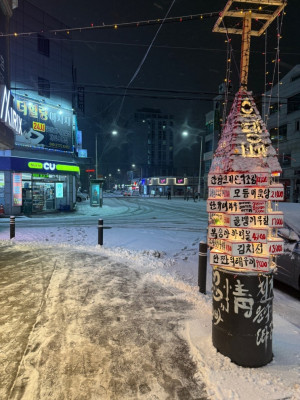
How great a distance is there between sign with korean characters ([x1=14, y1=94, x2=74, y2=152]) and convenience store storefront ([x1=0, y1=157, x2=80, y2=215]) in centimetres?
175

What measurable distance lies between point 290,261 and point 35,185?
2264 cm

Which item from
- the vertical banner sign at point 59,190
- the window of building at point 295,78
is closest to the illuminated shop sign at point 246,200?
the vertical banner sign at point 59,190

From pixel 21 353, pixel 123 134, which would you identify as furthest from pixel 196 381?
pixel 123 134

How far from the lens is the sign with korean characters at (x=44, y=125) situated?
22.3 metres

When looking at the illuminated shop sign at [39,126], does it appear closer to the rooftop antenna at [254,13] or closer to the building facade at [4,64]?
the building facade at [4,64]

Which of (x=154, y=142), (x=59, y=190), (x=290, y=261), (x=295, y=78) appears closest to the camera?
(x=290, y=261)

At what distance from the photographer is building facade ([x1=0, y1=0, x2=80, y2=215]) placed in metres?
21.8

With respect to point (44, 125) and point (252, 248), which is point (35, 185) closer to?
point (44, 125)

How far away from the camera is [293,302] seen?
5617 mm

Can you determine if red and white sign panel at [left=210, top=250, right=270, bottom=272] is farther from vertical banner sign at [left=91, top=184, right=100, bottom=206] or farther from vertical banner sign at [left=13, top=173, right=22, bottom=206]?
vertical banner sign at [left=91, top=184, right=100, bottom=206]

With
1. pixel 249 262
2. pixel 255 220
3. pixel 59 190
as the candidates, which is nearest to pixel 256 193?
pixel 255 220

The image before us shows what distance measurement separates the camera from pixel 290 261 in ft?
18.8

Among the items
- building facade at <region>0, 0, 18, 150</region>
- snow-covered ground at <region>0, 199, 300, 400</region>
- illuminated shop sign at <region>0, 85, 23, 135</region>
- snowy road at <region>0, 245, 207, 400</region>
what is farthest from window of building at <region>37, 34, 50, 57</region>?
snowy road at <region>0, 245, 207, 400</region>

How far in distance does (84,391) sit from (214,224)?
2.36 metres
